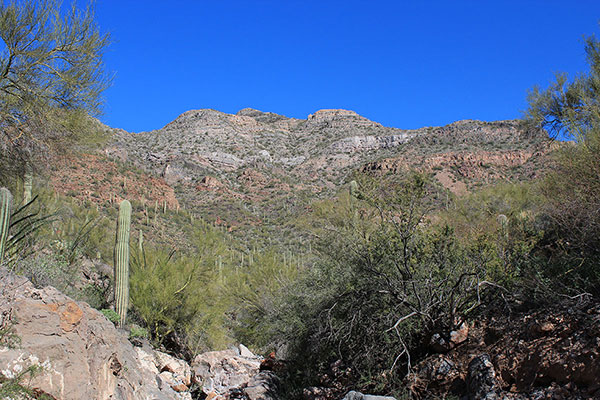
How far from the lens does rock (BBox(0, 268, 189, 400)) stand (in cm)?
547

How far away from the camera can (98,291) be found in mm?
12211

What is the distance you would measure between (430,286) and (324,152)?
63068mm

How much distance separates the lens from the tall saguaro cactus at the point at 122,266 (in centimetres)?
1091

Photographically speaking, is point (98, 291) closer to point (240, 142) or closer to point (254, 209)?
point (254, 209)

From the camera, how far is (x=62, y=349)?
5836mm

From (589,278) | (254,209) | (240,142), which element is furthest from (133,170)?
(589,278)

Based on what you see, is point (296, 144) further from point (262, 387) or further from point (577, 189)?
point (577, 189)

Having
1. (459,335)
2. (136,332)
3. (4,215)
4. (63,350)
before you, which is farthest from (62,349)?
(459,335)

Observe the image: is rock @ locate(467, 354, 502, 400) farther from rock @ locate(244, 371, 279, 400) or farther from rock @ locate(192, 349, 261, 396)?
rock @ locate(192, 349, 261, 396)

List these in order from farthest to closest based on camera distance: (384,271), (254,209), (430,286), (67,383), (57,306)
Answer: (254,209) < (384,271) < (430,286) < (57,306) < (67,383)

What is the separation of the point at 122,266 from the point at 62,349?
18.8 feet

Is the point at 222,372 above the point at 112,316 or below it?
below

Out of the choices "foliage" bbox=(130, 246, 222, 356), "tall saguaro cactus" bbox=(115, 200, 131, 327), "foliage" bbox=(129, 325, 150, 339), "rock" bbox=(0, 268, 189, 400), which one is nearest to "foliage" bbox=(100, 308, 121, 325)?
"tall saguaro cactus" bbox=(115, 200, 131, 327)

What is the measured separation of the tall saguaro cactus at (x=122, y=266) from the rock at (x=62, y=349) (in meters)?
3.67
